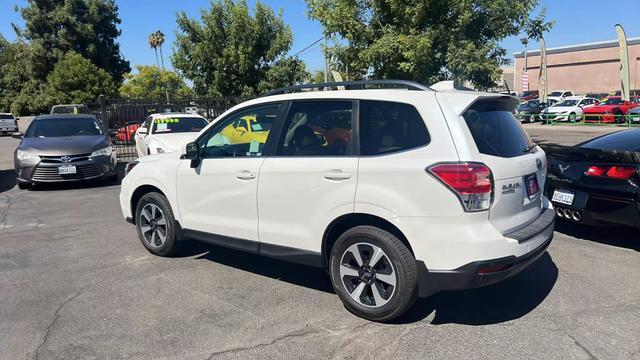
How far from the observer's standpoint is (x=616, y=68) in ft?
238

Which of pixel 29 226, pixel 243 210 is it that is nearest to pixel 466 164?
pixel 243 210

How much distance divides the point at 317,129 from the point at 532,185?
1761 mm

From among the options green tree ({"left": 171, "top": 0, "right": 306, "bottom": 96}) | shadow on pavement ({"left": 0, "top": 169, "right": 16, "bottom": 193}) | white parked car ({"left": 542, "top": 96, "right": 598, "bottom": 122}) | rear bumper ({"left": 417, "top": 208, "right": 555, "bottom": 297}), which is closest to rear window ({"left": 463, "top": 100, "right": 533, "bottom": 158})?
rear bumper ({"left": 417, "top": 208, "right": 555, "bottom": 297})

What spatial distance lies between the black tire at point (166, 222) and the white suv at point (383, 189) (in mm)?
588

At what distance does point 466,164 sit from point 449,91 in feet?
2.40

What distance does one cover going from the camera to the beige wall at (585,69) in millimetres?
72438

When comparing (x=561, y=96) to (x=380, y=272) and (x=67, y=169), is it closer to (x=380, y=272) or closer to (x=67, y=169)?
(x=67, y=169)

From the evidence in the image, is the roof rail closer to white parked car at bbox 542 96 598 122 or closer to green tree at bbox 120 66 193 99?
white parked car at bbox 542 96 598 122

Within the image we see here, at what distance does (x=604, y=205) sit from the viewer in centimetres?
511

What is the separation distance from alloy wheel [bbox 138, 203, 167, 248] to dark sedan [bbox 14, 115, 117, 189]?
5.36 metres

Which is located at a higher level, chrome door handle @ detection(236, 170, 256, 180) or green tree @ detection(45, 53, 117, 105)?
green tree @ detection(45, 53, 117, 105)

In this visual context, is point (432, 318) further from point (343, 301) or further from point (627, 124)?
point (627, 124)

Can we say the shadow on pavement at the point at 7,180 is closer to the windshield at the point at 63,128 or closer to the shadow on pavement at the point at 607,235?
the windshield at the point at 63,128

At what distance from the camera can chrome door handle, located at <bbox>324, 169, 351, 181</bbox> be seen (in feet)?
11.9
